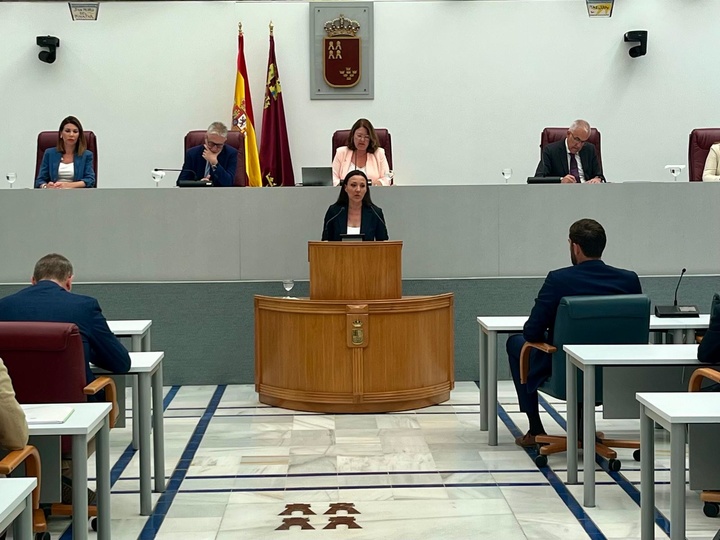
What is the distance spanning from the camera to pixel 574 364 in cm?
472

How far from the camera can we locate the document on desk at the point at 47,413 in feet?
10.8

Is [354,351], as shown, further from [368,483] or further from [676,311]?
[676,311]

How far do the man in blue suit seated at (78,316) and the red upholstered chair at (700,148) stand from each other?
615 centimetres

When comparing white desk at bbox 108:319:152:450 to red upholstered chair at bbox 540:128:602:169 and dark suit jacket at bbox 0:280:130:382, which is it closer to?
dark suit jacket at bbox 0:280:130:382

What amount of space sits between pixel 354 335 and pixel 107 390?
2.36m

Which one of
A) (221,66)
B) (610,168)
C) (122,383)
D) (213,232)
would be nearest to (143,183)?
(221,66)

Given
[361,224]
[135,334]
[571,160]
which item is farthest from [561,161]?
[135,334]

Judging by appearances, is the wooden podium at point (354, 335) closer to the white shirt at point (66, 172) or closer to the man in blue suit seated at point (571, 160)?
the man in blue suit seated at point (571, 160)

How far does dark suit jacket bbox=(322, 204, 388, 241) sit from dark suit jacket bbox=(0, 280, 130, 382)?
300cm

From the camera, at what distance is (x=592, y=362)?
432 centimetres

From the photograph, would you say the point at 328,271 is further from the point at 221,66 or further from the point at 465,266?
the point at 221,66

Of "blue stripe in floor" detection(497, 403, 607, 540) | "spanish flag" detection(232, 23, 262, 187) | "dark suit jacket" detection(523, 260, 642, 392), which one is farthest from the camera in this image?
"spanish flag" detection(232, 23, 262, 187)

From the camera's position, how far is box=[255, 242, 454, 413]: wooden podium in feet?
21.3

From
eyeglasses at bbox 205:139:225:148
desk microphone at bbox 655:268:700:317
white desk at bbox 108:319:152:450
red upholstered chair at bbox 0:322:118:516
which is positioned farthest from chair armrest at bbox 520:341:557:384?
eyeglasses at bbox 205:139:225:148
